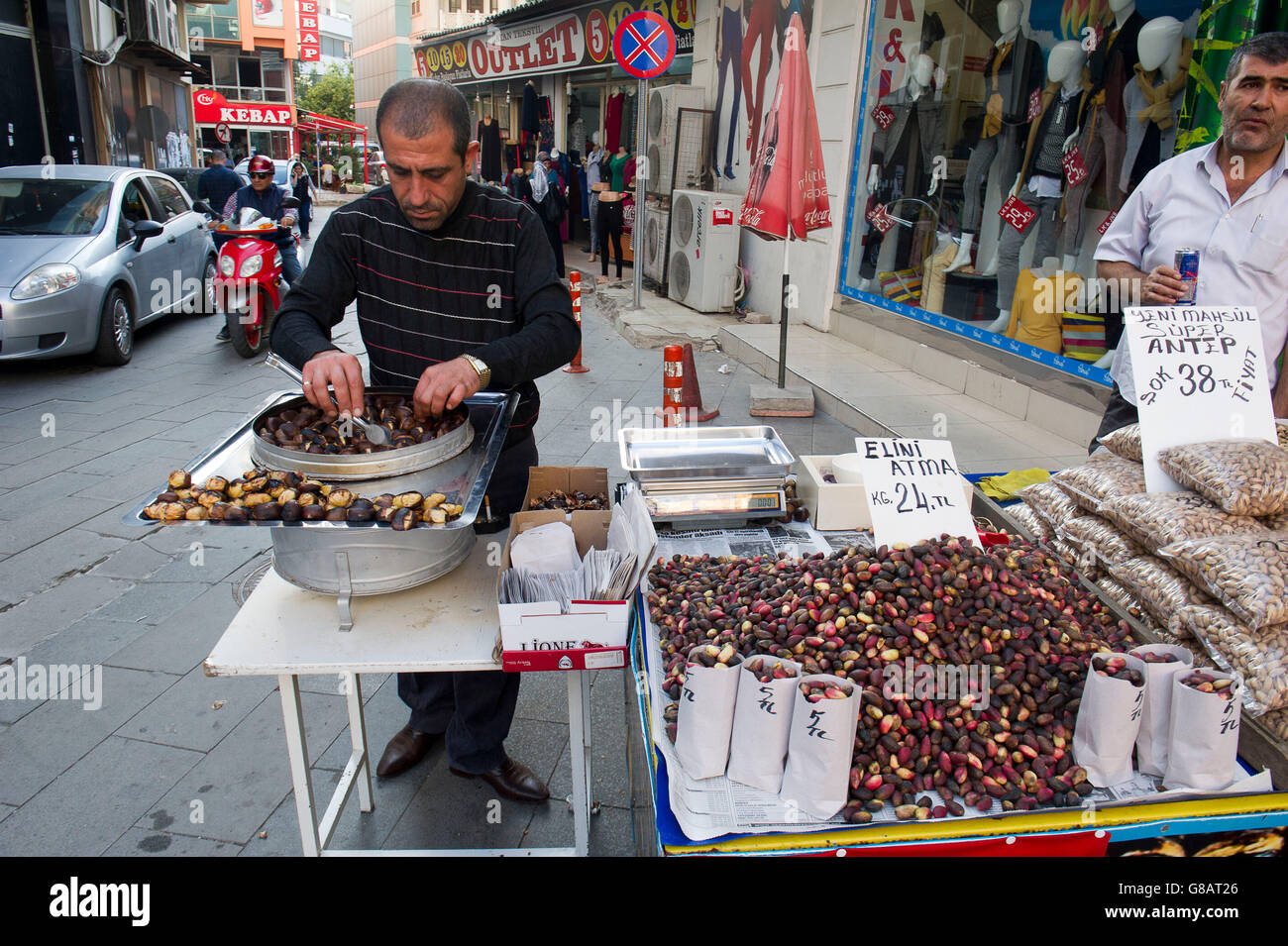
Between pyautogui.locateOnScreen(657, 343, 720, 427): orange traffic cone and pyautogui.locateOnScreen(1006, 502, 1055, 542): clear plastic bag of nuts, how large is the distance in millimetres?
3288

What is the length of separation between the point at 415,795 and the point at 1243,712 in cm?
231

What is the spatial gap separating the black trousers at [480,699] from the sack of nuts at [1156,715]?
5.20 feet

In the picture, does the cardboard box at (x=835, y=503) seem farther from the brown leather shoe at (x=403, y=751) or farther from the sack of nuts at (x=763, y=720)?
the brown leather shoe at (x=403, y=751)

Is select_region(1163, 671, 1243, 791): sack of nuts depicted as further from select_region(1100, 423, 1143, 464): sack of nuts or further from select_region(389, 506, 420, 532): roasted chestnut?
select_region(389, 506, 420, 532): roasted chestnut

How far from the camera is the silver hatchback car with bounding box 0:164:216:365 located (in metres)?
6.86

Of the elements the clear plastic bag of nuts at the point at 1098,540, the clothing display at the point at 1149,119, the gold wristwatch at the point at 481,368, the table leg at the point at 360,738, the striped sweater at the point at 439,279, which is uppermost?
the clothing display at the point at 1149,119

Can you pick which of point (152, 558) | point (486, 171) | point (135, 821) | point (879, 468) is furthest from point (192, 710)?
point (486, 171)

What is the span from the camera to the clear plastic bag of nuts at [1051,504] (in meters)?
2.39

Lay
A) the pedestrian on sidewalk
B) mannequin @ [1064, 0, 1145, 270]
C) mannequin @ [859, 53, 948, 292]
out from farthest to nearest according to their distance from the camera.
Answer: the pedestrian on sidewalk → mannequin @ [859, 53, 948, 292] → mannequin @ [1064, 0, 1145, 270]

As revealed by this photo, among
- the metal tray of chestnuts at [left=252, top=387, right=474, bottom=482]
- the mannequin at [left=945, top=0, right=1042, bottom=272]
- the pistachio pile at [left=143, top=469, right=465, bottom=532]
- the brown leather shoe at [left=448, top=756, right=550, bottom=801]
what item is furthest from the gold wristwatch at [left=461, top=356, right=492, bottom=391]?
the mannequin at [left=945, top=0, right=1042, bottom=272]

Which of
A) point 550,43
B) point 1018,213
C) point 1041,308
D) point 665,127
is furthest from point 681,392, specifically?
point 550,43

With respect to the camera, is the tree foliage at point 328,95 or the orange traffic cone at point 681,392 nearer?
the orange traffic cone at point 681,392

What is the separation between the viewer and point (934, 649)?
163 centimetres

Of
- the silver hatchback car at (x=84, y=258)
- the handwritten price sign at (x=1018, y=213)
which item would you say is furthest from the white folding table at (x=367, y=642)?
the silver hatchback car at (x=84, y=258)
